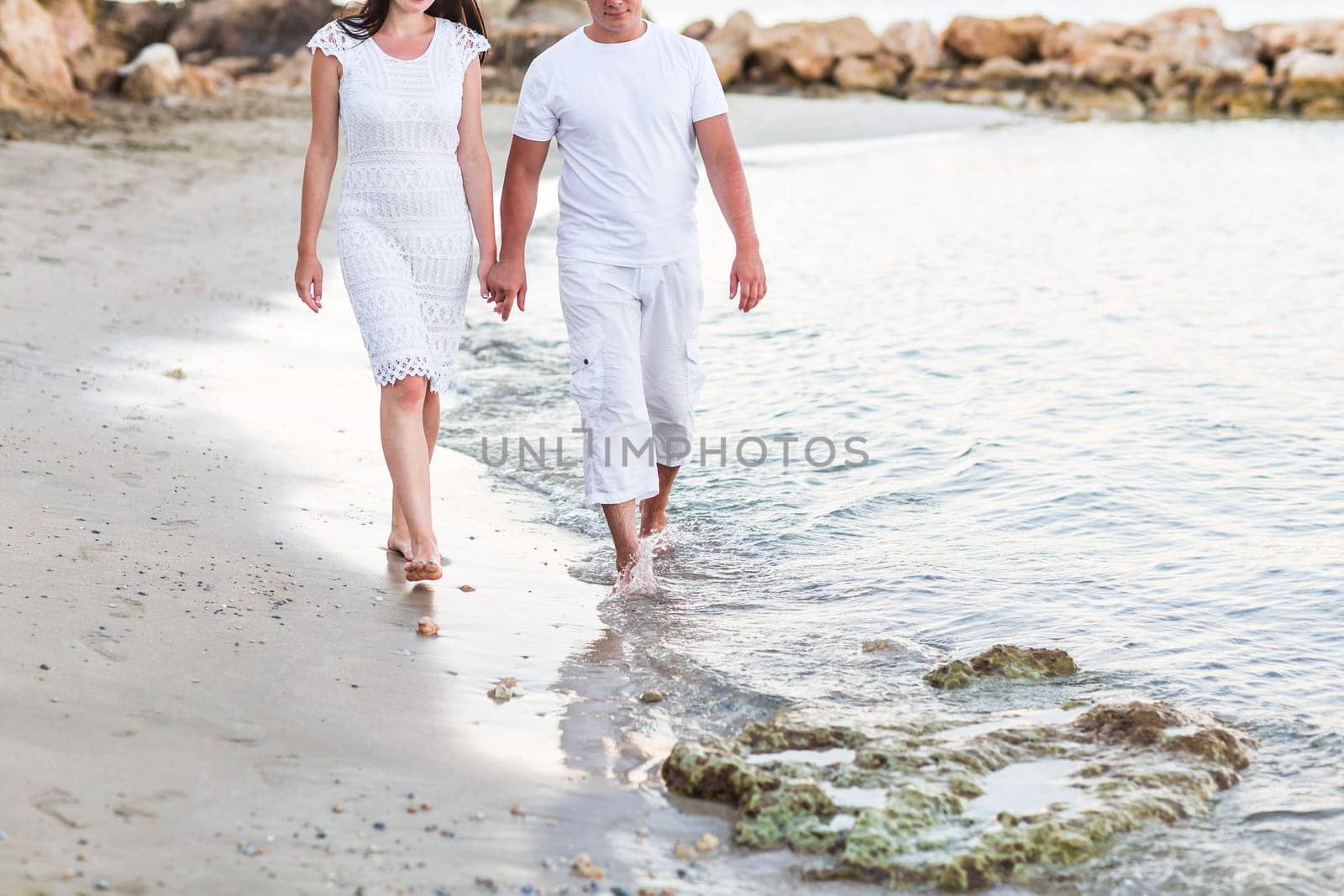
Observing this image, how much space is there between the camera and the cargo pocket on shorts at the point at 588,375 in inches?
167

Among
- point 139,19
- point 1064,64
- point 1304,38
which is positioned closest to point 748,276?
point 139,19

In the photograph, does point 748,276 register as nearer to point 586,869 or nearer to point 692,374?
point 692,374

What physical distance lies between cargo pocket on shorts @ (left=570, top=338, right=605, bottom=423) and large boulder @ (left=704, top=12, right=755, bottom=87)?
38.2 m

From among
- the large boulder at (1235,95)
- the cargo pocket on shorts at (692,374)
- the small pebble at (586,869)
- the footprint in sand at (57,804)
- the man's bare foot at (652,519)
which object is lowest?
the large boulder at (1235,95)

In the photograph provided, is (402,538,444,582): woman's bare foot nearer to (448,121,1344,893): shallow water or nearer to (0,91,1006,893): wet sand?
(0,91,1006,893): wet sand

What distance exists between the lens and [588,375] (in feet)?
14.0

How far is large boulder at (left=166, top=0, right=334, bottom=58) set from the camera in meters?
31.4

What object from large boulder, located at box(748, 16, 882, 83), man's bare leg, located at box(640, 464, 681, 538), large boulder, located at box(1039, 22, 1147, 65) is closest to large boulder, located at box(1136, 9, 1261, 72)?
large boulder, located at box(1039, 22, 1147, 65)

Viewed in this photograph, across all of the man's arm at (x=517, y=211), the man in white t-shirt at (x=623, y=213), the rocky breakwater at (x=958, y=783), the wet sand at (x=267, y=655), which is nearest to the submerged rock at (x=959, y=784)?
the rocky breakwater at (x=958, y=783)

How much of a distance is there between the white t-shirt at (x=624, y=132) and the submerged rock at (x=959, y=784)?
164 cm

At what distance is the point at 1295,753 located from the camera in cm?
328

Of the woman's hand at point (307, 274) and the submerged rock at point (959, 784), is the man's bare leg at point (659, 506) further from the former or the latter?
the submerged rock at point (959, 784)

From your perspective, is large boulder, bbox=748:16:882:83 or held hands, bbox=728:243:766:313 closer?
held hands, bbox=728:243:766:313

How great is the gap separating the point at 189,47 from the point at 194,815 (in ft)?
105
